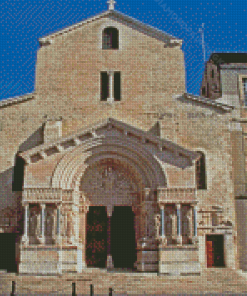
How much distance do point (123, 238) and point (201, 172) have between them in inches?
216

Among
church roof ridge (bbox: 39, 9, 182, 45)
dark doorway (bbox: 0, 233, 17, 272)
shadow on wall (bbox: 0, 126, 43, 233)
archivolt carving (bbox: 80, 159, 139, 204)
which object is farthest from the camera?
church roof ridge (bbox: 39, 9, 182, 45)

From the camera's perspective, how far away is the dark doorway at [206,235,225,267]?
79.7 feet

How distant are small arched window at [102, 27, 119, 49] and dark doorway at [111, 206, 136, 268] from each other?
31.2 feet

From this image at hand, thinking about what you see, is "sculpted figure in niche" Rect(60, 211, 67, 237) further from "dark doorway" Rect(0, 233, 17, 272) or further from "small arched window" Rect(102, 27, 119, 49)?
"small arched window" Rect(102, 27, 119, 49)

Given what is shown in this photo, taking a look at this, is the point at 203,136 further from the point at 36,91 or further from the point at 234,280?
the point at 36,91

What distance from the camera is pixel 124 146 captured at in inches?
950

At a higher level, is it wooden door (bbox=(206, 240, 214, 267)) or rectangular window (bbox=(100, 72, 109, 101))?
rectangular window (bbox=(100, 72, 109, 101))

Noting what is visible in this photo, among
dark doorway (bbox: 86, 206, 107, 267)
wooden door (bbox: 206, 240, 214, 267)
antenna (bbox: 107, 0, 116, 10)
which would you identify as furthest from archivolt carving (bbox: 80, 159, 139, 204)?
antenna (bbox: 107, 0, 116, 10)

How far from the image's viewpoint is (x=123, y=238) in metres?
25.1

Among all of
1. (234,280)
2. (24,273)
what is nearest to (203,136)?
(234,280)

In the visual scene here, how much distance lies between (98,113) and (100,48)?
4.04 meters

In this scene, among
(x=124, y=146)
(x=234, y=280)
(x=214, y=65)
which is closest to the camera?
(x=234, y=280)

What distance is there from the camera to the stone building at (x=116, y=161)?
22922 mm

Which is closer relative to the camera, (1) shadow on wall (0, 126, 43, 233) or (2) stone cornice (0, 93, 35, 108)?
(1) shadow on wall (0, 126, 43, 233)
